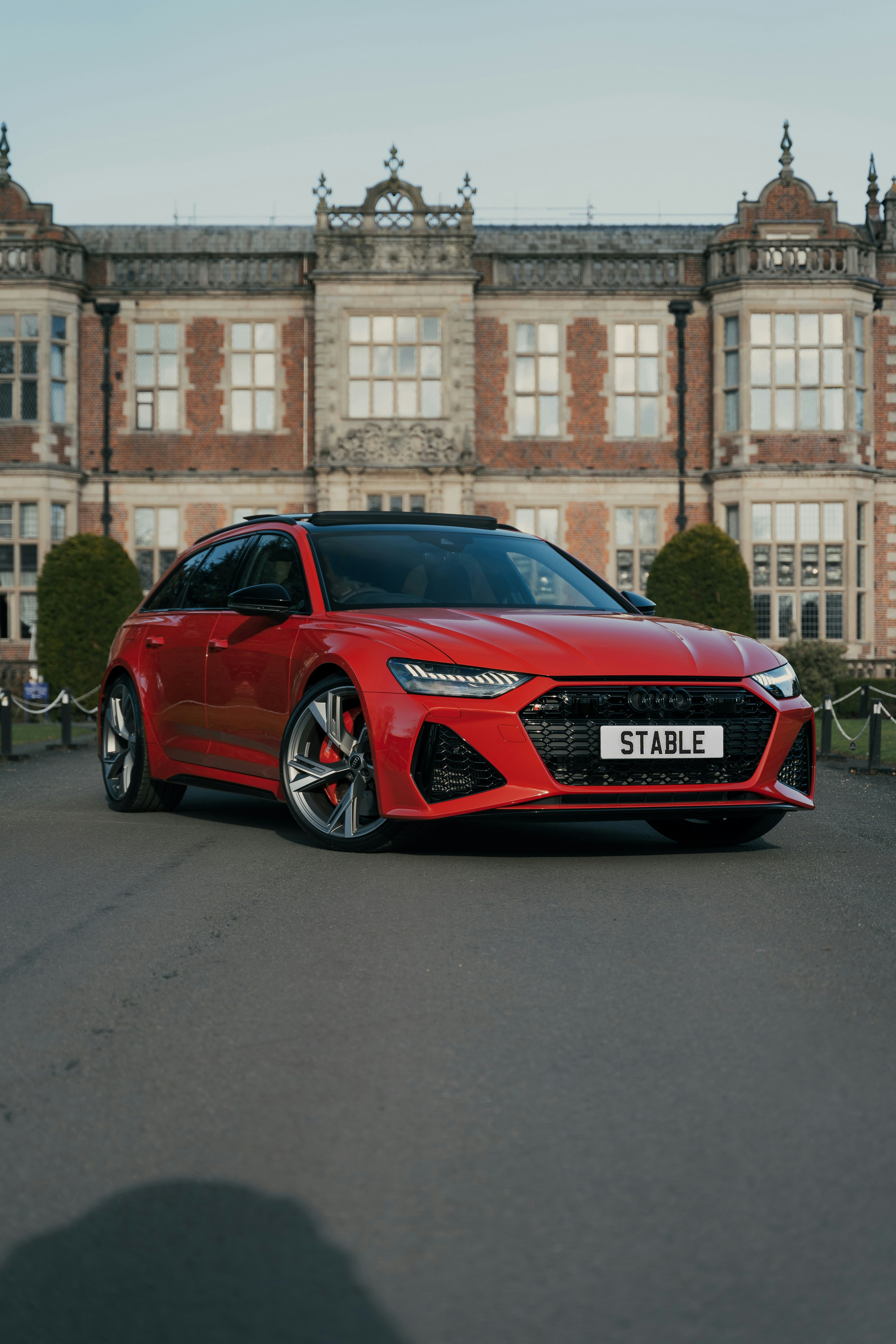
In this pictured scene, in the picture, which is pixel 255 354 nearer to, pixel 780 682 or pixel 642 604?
pixel 642 604

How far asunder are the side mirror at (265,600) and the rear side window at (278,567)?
10 centimetres

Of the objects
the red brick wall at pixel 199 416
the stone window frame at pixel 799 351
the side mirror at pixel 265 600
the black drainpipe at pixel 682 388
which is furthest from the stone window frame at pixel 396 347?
the side mirror at pixel 265 600

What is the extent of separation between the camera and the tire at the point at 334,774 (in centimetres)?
706

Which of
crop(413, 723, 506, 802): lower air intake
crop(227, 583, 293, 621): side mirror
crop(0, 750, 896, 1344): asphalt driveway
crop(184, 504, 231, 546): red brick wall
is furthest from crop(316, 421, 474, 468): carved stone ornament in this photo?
crop(0, 750, 896, 1344): asphalt driveway

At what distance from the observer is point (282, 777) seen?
753 centimetres

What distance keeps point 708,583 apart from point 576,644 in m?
24.1

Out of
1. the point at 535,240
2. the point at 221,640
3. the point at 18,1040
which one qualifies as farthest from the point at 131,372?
the point at 18,1040

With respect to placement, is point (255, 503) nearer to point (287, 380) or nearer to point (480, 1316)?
point (287, 380)

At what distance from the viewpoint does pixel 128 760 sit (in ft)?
30.8

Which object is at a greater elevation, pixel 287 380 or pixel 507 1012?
pixel 287 380

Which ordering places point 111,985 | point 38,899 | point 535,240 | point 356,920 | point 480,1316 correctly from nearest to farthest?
point 480,1316, point 111,985, point 356,920, point 38,899, point 535,240

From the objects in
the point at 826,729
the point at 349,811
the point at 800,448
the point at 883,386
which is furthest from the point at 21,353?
the point at 349,811

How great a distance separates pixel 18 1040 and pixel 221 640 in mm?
4688

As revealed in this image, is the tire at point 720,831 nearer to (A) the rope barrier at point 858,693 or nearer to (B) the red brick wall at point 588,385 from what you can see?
(A) the rope barrier at point 858,693
